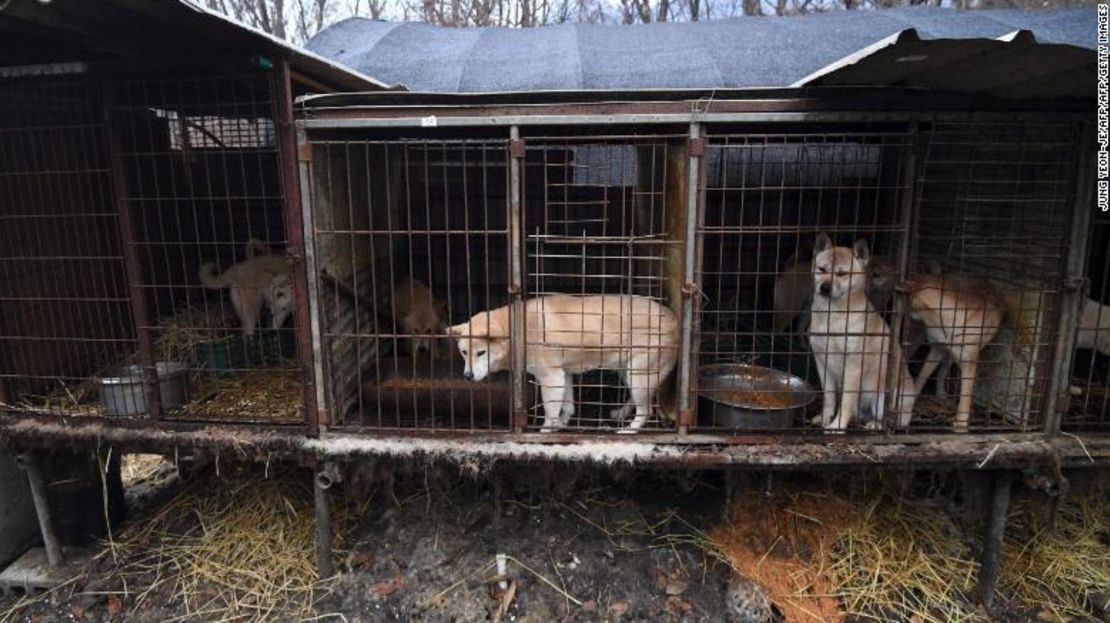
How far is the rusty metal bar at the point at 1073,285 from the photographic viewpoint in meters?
4.22

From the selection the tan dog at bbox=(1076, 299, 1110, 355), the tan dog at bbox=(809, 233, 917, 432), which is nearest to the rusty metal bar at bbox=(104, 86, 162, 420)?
the tan dog at bbox=(809, 233, 917, 432)

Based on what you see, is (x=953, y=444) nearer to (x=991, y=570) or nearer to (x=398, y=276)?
(x=991, y=570)

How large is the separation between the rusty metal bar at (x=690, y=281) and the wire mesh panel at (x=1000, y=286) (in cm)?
143

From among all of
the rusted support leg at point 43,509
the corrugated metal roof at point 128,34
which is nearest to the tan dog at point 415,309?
the corrugated metal roof at point 128,34

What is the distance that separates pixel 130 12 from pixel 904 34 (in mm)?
4104

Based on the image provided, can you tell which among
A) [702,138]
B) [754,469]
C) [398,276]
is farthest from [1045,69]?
[398,276]

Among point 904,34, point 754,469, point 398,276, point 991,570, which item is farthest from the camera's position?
point 398,276

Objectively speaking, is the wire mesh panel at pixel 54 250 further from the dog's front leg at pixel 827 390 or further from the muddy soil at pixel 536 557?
the dog's front leg at pixel 827 390

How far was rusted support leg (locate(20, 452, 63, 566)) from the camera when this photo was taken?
5.34 metres

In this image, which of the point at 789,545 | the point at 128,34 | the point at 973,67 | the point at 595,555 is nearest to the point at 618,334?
the point at 595,555

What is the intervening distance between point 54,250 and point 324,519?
3308mm

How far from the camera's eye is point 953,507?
5.14 m

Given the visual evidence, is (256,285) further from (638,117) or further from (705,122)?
(705,122)

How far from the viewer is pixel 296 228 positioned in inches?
172
